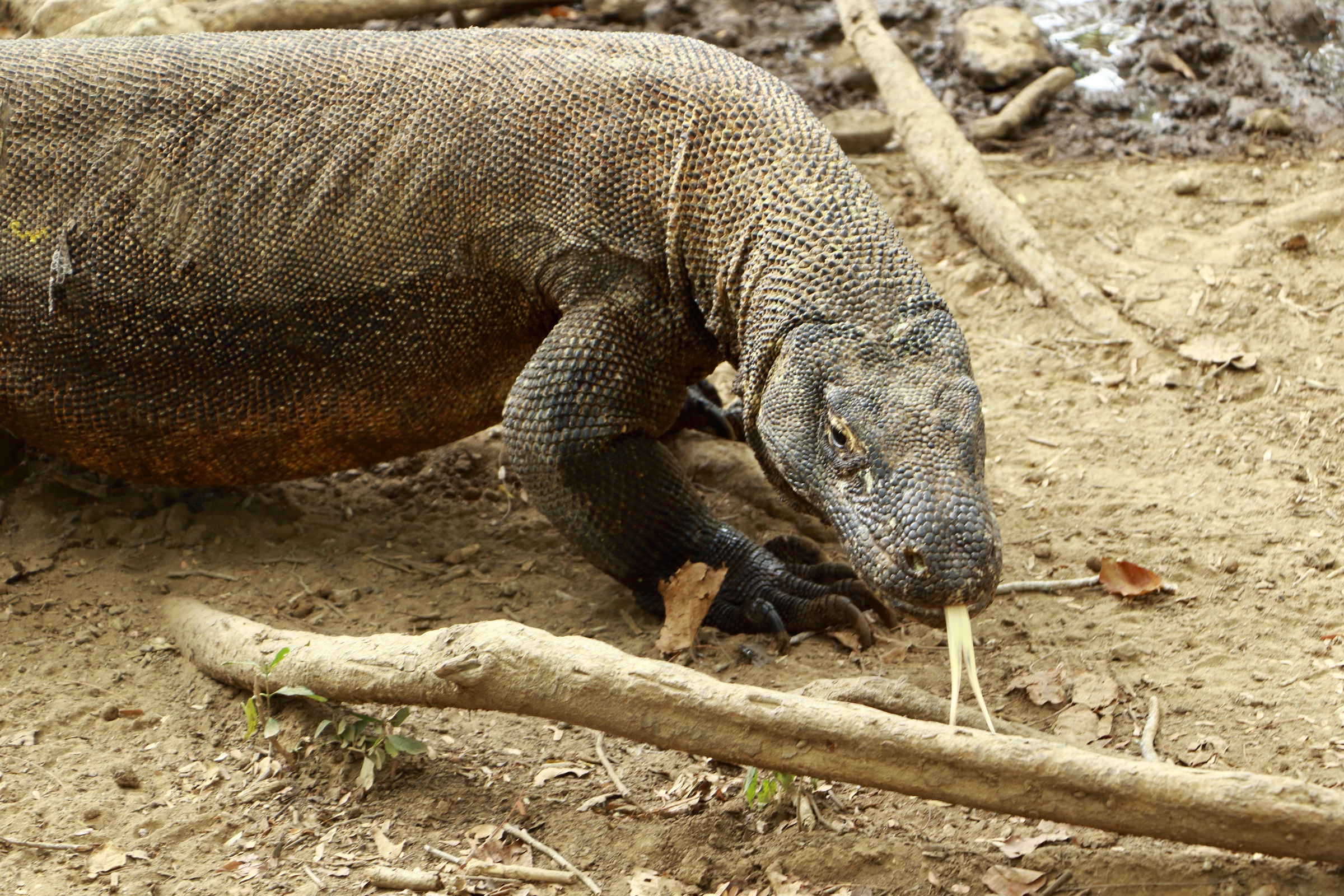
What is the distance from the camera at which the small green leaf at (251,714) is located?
3262mm

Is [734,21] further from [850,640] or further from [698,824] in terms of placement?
[698,824]

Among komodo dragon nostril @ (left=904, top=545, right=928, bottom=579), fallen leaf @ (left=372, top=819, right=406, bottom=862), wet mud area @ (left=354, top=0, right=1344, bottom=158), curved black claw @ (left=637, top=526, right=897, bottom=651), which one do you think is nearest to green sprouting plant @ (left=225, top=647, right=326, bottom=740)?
fallen leaf @ (left=372, top=819, right=406, bottom=862)

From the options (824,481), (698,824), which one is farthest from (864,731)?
(824,481)

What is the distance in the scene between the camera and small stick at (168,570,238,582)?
14.4 feet

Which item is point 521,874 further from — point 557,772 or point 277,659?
point 277,659

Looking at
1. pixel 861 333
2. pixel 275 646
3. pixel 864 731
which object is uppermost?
pixel 861 333

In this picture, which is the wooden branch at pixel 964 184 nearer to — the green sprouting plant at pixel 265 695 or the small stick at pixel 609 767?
the small stick at pixel 609 767

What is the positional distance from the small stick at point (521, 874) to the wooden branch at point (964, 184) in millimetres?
3916

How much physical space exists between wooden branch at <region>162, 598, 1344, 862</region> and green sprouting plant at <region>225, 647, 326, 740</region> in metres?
0.04

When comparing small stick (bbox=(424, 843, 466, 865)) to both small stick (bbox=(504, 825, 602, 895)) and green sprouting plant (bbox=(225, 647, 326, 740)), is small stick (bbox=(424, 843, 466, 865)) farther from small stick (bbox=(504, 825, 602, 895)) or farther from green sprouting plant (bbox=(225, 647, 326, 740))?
green sprouting plant (bbox=(225, 647, 326, 740))

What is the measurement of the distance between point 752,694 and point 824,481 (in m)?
0.82

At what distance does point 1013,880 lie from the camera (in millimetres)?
2746

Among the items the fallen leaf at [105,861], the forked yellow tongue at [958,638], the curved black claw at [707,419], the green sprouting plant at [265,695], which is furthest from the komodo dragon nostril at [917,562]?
the curved black claw at [707,419]

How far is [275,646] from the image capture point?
3.49 m
